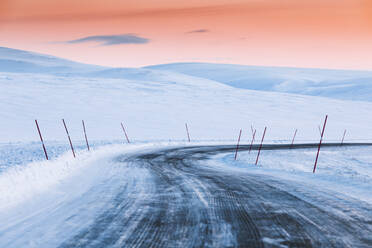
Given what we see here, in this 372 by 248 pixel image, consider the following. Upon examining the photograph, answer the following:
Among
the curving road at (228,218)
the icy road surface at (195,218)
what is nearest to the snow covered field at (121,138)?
the icy road surface at (195,218)

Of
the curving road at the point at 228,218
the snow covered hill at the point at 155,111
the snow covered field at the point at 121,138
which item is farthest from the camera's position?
the snow covered hill at the point at 155,111

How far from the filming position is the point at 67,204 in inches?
340

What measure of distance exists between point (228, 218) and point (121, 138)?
31645 millimetres

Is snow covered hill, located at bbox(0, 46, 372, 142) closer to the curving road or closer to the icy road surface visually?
the icy road surface

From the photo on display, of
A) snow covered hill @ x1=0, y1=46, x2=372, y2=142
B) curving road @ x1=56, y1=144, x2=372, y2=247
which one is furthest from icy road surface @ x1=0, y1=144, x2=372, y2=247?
snow covered hill @ x1=0, y1=46, x2=372, y2=142

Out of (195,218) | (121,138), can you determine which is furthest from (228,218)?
(121,138)

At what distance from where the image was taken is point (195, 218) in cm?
715

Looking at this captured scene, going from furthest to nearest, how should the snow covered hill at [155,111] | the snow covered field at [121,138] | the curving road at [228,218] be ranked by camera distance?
the snow covered hill at [155,111], the snow covered field at [121,138], the curving road at [228,218]

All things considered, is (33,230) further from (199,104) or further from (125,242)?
(199,104)

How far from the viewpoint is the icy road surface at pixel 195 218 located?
5.86 meters

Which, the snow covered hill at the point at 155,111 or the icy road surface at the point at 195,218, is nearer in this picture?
the icy road surface at the point at 195,218

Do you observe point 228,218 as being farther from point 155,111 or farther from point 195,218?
point 155,111

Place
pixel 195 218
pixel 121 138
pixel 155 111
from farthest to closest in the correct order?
pixel 155 111 → pixel 121 138 → pixel 195 218

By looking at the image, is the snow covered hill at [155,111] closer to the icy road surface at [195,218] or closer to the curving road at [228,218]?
the icy road surface at [195,218]
